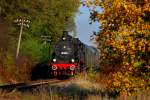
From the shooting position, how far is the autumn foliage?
680 inches

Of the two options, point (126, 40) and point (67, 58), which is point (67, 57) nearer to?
point (67, 58)

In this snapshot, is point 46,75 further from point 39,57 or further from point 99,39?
point 99,39

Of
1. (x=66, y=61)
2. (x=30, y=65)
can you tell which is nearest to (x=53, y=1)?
(x=30, y=65)

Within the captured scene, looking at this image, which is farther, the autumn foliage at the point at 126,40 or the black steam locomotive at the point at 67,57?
the black steam locomotive at the point at 67,57

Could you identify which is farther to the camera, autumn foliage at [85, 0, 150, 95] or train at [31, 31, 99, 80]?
train at [31, 31, 99, 80]

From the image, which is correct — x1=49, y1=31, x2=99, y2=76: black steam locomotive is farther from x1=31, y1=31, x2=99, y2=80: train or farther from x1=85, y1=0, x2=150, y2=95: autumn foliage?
x1=85, y1=0, x2=150, y2=95: autumn foliage

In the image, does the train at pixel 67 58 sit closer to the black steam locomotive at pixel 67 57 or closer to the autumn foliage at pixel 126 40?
the black steam locomotive at pixel 67 57

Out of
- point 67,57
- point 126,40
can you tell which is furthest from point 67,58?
point 126,40

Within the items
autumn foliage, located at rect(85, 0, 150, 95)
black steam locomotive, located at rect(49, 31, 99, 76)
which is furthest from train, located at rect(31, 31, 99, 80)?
autumn foliage, located at rect(85, 0, 150, 95)

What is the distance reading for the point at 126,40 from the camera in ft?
56.9

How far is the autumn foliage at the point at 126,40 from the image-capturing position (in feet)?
56.6

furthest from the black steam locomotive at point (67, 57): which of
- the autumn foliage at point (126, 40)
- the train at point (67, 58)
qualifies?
the autumn foliage at point (126, 40)

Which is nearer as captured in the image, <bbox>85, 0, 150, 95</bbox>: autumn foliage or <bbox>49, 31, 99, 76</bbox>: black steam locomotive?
<bbox>85, 0, 150, 95</bbox>: autumn foliage

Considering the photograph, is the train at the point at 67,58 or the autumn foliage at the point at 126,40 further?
the train at the point at 67,58
